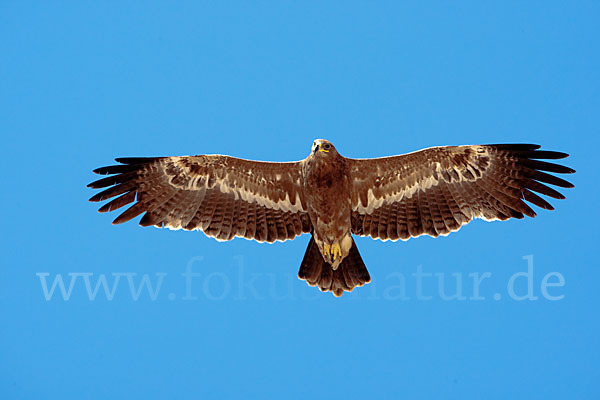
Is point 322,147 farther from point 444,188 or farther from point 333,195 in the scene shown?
point 444,188

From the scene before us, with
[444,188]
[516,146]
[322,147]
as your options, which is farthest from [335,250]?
[516,146]

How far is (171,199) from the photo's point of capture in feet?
31.2

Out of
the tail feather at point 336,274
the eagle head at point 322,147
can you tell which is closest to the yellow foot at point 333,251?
the tail feather at point 336,274

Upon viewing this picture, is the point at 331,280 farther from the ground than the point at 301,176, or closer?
closer

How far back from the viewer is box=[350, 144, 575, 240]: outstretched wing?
356 inches

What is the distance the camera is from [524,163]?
911 centimetres

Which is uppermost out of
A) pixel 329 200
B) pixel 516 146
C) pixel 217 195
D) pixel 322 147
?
pixel 516 146

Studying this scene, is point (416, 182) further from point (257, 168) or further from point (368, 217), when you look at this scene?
point (257, 168)

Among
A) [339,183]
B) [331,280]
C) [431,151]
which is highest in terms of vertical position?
[431,151]

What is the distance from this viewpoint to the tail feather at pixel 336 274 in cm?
928

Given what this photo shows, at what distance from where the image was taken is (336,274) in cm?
934

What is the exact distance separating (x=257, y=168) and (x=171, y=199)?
1.40 metres

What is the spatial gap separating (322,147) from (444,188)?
81.7 inches

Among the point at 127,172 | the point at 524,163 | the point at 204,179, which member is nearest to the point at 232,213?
the point at 204,179
